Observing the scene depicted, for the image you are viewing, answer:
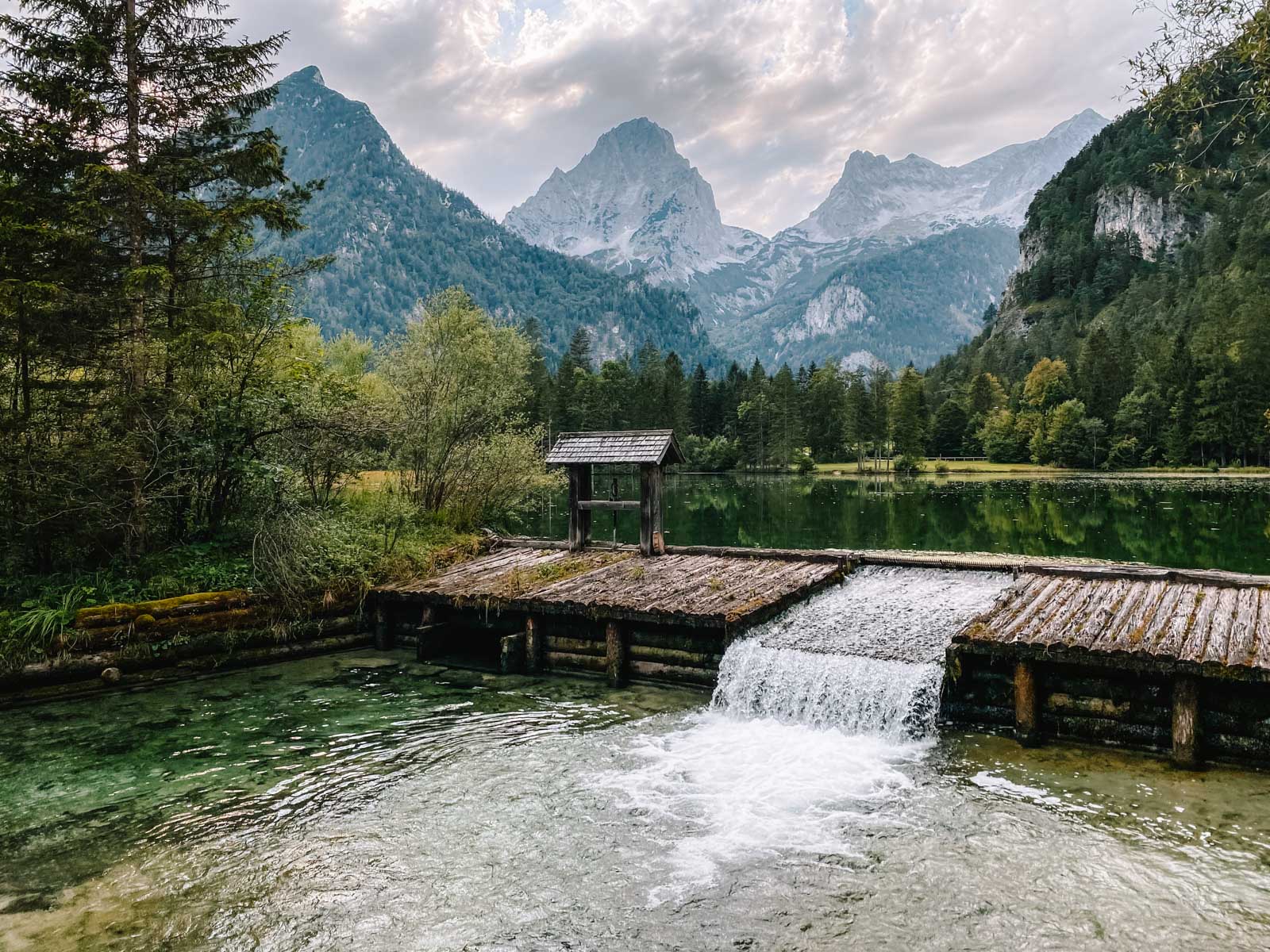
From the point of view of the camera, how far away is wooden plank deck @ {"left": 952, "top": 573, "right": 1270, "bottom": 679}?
30.1 ft

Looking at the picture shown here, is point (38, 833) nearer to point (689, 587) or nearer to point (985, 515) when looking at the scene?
point (689, 587)

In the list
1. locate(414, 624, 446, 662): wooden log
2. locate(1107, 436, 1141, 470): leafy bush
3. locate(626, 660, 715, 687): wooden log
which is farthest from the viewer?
locate(1107, 436, 1141, 470): leafy bush

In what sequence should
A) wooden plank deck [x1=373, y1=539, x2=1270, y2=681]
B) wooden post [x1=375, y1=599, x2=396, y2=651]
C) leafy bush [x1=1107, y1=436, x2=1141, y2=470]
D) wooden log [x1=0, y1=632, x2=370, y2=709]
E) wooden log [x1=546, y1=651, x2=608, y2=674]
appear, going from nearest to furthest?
wooden plank deck [x1=373, y1=539, x2=1270, y2=681] < wooden log [x1=0, y1=632, x2=370, y2=709] < wooden log [x1=546, y1=651, x2=608, y2=674] < wooden post [x1=375, y1=599, x2=396, y2=651] < leafy bush [x1=1107, y1=436, x2=1141, y2=470]

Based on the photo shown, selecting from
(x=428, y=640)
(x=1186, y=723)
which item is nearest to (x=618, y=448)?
(x=428, y=640)

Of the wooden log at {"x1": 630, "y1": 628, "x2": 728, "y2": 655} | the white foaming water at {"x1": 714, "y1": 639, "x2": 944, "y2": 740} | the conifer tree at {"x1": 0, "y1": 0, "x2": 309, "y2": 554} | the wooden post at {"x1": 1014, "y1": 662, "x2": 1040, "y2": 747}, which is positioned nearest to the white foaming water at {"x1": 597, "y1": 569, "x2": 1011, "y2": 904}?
the white foaming water at {"x1": 714, "y1": 639, "x2": 944, "y2": 740}

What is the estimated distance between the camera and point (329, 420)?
56.0 ft

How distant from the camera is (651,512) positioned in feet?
58.9

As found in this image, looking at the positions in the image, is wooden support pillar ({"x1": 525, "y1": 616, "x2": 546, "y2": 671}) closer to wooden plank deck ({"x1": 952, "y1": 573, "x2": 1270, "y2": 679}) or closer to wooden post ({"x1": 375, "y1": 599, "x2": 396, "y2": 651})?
wooden post ({"x1": 375, "y1": 599, "x2": 396, "y2": 651})

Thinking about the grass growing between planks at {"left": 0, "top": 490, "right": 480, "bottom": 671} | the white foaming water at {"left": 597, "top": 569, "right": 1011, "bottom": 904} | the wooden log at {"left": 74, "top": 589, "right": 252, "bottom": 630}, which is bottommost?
the white foaming water at {"left": 597, "top": 569, "right": 1011, "bottom": 904}

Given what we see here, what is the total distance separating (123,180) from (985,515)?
4395 centimetres

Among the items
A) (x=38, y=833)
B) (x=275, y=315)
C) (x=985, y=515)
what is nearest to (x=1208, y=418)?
(x=985, y=515)

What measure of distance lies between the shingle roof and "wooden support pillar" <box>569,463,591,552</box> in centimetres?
56

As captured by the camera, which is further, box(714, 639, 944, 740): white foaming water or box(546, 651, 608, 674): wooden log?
box(546, 651, 608, 674): wooden log

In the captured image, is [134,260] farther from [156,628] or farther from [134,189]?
[156,628]
